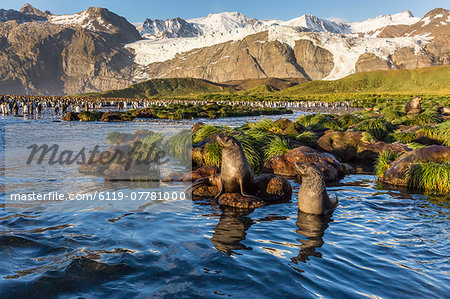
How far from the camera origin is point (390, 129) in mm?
21375

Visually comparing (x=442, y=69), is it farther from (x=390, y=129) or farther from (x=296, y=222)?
(x=296, y=222)

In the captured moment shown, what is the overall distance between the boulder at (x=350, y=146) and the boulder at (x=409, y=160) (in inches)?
135

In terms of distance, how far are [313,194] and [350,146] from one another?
944cm

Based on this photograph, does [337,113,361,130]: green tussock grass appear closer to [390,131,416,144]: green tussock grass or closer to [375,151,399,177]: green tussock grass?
[390,131,416,144]: green tussock grass

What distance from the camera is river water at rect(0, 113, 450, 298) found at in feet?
15.7

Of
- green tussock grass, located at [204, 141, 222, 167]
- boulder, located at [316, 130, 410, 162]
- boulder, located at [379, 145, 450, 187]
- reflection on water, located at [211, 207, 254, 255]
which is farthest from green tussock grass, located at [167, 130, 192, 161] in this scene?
boulder, located at [379, 145, 450, 187]

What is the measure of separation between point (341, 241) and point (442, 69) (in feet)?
574

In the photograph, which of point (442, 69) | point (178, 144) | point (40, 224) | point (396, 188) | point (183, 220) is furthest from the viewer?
point (442, 69)

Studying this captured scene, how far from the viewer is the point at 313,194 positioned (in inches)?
324

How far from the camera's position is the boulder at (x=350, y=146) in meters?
16.2

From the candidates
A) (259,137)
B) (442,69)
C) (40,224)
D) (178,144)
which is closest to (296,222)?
(40,224)

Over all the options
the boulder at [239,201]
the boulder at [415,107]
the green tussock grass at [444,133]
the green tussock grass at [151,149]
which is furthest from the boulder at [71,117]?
the green tussock grass at [444,133]

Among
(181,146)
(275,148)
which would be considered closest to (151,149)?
(181,146)

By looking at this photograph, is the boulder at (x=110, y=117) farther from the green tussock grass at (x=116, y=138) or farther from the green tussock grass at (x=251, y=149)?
the green tussock grass at (x=251, y=149)
